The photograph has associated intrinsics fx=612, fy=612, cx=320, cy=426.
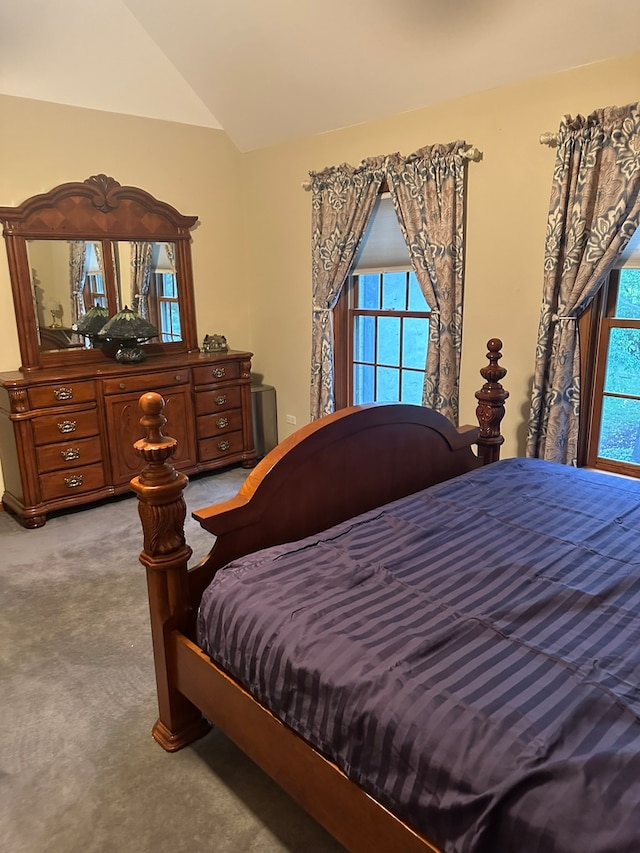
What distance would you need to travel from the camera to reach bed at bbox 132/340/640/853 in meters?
1.11

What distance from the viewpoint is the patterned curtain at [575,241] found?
2748 mm

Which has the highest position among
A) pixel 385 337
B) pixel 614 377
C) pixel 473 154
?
pixel 473 154

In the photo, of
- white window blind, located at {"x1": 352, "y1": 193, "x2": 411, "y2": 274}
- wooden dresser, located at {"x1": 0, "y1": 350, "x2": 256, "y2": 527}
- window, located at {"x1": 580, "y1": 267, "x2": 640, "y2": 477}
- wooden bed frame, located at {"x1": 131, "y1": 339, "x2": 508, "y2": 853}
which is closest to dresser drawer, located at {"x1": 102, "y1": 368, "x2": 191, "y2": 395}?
wooden dresser, located at {"x1": 0, "y1": 350, "x2": 256, "y2": 527}

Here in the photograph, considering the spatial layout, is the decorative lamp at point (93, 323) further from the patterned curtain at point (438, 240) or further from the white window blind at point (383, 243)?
the patterned curtain at point (438, 240)

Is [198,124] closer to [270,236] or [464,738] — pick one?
[270,236]

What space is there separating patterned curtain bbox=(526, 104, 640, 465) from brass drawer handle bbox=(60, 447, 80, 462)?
8.92 ft

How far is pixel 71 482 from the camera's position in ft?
12.8

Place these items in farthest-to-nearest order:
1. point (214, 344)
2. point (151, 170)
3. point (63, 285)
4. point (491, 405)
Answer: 1. point (214, 344)
2. point (151, 170)
3. point (63, 285)
4. point (491, 405)

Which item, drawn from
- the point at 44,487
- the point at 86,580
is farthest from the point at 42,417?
the point at 86,580

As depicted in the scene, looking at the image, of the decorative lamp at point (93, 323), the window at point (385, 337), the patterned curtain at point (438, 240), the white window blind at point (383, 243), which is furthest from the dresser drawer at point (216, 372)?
the patterned curtain at point (438, 240)

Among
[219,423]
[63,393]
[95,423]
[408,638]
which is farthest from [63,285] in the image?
[408,638]

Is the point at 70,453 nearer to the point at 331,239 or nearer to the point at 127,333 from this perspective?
the point at 127,333

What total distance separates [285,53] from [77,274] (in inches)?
76.3

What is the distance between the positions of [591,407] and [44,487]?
323 centimetres
